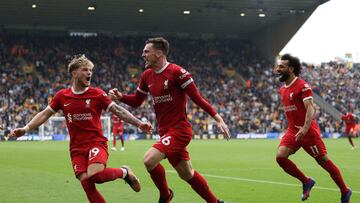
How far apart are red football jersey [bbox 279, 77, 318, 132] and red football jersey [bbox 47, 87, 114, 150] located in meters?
3.71

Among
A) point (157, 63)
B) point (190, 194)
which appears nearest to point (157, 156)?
point (157, 63)

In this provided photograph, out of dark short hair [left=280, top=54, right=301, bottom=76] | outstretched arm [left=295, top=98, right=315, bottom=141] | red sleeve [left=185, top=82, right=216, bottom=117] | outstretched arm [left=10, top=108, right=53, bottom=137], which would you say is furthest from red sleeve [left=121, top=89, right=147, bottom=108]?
dark short hair [left=280, top=54, right=301, bottom=76]

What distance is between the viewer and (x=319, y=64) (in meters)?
68.2

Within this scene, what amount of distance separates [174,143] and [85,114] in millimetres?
1339

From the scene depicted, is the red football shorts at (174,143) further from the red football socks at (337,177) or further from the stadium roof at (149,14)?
the stadium roof at (149,14)

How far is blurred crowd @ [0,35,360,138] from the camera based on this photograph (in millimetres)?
52469

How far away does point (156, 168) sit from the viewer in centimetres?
960

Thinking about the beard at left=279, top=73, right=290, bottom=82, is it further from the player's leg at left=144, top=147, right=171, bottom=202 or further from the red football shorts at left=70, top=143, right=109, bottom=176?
the red football shorts at left=70, top=143, right=109, bottom=176

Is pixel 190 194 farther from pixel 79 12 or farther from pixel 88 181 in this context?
pixel 79 12

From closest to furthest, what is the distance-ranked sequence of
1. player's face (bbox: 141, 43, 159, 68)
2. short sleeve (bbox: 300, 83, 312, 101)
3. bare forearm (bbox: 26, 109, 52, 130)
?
bare forearm (bbox: 26, 109, 52, 130), player's face (bbox: 141, 43, 159, 68), short sleeve (bbox: 300, 83, 312, 101)

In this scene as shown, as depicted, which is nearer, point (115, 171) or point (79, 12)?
point (115, 171)

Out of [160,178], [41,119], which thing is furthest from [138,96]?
[41,119]

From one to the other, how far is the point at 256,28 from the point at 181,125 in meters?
55.0

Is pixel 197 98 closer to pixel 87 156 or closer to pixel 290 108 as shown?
pixel 87 156
